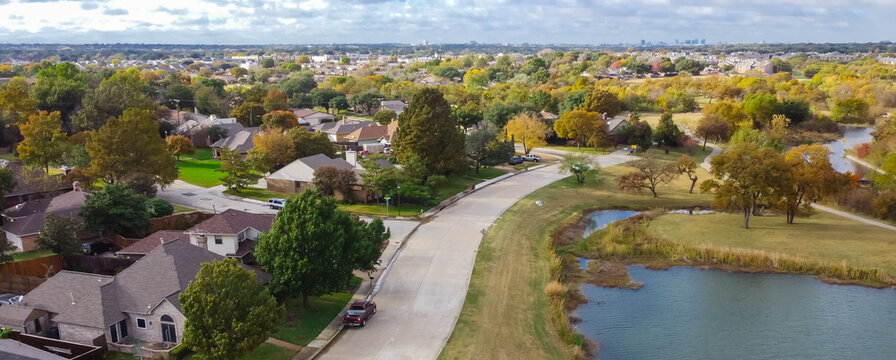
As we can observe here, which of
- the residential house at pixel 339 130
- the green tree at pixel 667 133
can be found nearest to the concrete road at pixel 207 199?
the residential house at pixel 339 130

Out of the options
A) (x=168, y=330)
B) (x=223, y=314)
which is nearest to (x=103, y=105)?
(x=168, y=330)

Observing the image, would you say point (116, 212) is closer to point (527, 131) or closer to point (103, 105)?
point (103, 105)

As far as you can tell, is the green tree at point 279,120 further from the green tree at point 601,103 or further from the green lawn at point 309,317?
the green lawn at point 309,317

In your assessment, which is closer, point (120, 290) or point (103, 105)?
point (120, 290)

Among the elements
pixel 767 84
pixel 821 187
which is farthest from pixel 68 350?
pixel 767 84

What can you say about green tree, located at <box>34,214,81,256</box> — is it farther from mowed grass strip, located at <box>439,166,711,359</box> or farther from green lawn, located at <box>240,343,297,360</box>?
mowed grass strip, located at <box>439,166,711,359</box>

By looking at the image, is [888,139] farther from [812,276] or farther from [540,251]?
[540,251]
